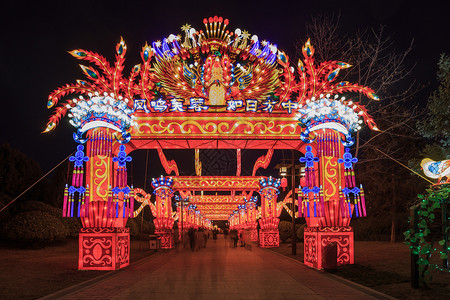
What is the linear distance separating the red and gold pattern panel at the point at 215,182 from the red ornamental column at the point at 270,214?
247cm

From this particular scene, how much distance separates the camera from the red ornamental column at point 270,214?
32500 mm

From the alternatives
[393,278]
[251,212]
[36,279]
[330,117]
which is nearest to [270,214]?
[251,212]

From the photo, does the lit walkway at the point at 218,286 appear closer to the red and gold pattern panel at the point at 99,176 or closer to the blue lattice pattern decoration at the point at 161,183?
the red and gold pattern panel at the point at 99,176

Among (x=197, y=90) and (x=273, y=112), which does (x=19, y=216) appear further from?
(x=273, y=112)

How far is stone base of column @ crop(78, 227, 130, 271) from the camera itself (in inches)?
560

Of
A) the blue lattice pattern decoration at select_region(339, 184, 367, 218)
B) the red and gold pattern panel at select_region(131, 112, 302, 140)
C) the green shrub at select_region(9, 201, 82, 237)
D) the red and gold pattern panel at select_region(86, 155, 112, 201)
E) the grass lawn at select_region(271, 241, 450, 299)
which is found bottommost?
the grass lawn at select_region(271, 241, 450, 299)

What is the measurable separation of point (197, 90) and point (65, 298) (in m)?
9.87

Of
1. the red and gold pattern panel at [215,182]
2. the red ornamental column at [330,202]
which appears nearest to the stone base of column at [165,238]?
the red and gold pattern panel at [215,182]

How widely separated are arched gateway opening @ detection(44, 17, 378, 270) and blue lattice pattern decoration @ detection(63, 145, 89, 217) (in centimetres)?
3

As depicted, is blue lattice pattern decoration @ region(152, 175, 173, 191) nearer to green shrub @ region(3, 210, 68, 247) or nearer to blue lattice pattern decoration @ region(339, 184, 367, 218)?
green shrub @ region(3, 210, 68, 247)

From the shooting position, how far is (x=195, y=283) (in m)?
11.3

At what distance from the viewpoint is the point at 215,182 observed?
35969 millimetres

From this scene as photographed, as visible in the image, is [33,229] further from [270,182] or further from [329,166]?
[270,182]

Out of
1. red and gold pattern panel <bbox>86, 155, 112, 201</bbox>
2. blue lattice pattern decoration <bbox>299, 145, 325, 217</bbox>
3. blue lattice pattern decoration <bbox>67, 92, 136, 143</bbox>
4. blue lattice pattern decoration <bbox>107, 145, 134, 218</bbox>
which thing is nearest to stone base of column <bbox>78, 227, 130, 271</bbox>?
blue lattice pattern decoration <bbox>107, 145, 134, 218</bbox>
